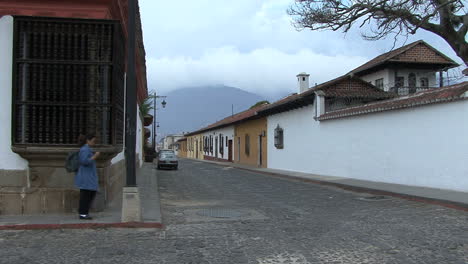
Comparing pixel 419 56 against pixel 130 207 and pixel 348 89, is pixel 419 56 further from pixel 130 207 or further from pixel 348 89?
pixel 130 207

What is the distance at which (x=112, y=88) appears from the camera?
28.2ft

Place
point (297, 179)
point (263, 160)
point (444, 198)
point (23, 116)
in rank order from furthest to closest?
1. point (263, 160)
2. point (297, 179)
3. point (444, 198)
4. point (23, 116)

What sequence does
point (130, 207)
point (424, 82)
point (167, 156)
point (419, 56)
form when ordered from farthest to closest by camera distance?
1. point (424, 82)
2. point (419, 56)
3. point (167, 156)
4. point (130, 207)

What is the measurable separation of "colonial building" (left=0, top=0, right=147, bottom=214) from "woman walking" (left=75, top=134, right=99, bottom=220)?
475 millimetres

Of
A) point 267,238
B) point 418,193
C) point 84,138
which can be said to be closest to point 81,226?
point 84,138

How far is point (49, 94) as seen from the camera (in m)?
8.32

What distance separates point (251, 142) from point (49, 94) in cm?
2645

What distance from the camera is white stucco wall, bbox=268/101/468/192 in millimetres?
12766

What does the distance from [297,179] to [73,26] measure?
13281mm

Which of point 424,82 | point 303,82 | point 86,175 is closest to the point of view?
point 86,175

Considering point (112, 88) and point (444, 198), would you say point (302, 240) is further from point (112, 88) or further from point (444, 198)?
point (444, 198)

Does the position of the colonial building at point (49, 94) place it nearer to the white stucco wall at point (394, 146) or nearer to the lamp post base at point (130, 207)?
the lamp post base at point (130, 207)

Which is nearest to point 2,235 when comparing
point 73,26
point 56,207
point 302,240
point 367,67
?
point 56,207

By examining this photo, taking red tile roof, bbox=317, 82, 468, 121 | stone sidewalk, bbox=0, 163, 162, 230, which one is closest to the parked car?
red tile roof, bbox=317, 82, 468, 121
